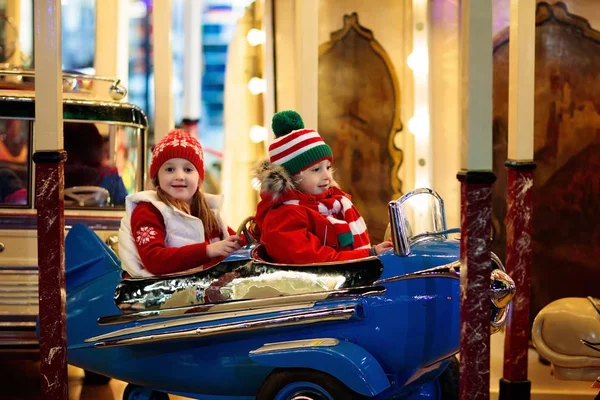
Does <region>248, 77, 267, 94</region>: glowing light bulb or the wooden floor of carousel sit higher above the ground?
<region>248, 77, 267, 94</region>: glowing light bulb

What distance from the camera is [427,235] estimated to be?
3561mm

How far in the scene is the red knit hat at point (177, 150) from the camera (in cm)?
387

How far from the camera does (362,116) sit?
6.09 m

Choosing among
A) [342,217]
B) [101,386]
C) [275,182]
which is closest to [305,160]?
[275,182]

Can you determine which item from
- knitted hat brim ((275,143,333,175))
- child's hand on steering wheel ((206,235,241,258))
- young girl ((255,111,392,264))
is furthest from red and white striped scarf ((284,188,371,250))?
child's hand on steering wheel ((206,235,241,258))

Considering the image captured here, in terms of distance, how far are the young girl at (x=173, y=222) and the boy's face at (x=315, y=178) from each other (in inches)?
12.8

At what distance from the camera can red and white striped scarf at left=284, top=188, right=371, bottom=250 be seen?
364 cm

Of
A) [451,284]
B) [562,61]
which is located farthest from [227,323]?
[562,61]

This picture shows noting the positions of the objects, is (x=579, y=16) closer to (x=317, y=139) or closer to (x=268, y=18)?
(x=268, y=18)

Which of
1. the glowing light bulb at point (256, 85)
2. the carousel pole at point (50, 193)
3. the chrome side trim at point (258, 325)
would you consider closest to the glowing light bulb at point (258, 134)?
the glowing light bulb at point (256, 85)

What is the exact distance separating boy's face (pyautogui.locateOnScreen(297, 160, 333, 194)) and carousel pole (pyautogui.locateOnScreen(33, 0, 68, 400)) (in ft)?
2.83

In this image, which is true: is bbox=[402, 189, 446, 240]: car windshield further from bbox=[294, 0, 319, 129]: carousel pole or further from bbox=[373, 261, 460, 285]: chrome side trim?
bbox=[294, 0, 319, 129]: carousel pole

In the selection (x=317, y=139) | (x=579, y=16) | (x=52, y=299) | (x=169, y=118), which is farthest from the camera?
(x=579, y=16)

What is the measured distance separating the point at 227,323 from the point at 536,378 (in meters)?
2.16
